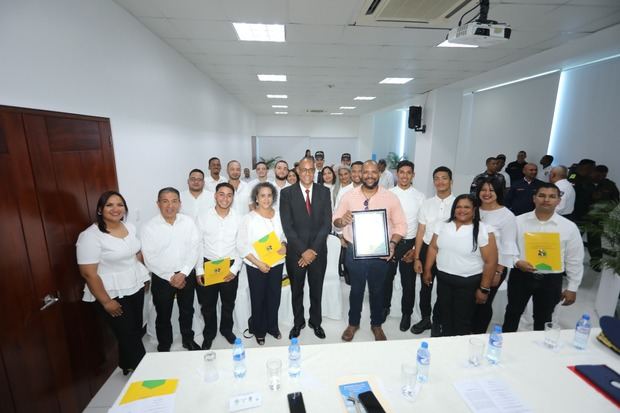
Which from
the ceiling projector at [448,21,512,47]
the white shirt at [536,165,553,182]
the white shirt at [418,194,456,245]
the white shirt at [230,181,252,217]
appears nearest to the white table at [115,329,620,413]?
the white shirt at [418,194,456,245]

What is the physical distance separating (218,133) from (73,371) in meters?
5.73

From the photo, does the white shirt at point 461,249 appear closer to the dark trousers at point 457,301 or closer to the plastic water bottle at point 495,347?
the dark trousers at point 457,301

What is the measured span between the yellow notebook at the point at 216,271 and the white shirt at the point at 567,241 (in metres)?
2.66

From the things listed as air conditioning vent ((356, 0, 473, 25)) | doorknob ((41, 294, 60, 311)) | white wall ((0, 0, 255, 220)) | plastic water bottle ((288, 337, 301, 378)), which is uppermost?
air conditioning vent ((356, 0, 473, 25))

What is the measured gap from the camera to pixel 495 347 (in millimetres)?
1643

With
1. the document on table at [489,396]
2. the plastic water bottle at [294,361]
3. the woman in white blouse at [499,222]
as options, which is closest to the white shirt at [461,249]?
the woman in white blouse at [499,222]

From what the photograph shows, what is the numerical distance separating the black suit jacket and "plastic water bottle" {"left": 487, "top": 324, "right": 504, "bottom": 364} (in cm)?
154

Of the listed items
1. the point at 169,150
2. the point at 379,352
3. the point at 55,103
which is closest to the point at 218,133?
A: the point at 169,150

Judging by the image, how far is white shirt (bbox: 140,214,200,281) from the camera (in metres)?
2.45

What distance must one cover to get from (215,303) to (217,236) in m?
0.70

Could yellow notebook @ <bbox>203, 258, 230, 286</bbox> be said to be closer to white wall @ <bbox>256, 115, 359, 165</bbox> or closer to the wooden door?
the wooden door

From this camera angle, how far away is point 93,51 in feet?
7.99

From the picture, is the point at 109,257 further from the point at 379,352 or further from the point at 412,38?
the point at 412,38

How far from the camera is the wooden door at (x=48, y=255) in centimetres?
166
